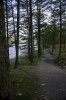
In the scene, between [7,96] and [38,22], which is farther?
[38,22]

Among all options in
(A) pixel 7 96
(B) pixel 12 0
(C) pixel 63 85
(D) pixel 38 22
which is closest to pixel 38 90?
(C) pixel 63 85

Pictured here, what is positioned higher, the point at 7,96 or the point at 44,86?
the point at 7,96

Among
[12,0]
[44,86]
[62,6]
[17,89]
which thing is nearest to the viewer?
[17,89]

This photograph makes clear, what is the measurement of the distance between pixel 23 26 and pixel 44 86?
21459mm

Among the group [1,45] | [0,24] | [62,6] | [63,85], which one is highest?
[62,6]

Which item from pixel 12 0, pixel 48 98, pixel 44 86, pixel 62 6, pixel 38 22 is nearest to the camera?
pixel 48 98

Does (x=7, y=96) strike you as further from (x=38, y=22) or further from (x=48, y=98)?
(x=38, y=22)

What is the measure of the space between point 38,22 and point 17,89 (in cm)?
2549

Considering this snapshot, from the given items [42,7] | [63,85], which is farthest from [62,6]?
[63,85]

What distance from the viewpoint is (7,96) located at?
24.9 feet

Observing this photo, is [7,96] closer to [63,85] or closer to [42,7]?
[63,85]

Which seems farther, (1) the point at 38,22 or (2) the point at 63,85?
(1) the point at 38,22

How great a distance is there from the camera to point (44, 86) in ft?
36.7

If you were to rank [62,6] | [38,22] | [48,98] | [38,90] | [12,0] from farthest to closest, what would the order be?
[38,22] < [62,6] < [12,0] < [38,90] < [48,98]
